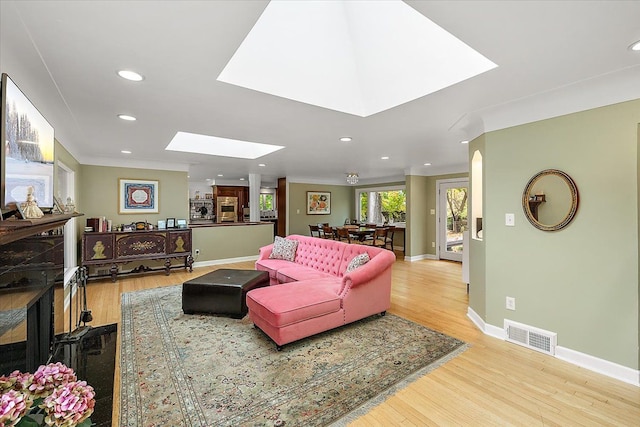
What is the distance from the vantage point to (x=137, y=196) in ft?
19.3

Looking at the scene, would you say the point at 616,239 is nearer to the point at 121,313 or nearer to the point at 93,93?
the point at 93,93

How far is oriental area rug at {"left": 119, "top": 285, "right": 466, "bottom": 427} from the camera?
191 centimetres

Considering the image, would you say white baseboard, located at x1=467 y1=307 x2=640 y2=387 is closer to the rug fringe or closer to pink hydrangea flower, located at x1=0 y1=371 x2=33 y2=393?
the rug fringe

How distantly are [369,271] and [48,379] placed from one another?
2666 mm

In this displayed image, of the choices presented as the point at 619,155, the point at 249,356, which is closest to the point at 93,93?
the point at 249,356

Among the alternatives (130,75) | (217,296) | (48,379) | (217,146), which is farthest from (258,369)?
(217,146)

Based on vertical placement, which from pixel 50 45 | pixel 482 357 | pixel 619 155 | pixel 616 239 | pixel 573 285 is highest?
pixel 50 45

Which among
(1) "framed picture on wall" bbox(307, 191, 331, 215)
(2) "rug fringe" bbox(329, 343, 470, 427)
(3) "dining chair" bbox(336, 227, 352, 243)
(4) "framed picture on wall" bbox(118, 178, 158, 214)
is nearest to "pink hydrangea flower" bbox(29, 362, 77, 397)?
(2) "rug fringe" bbox(329, 343, 470, 427)

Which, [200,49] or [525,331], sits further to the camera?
[525,331]

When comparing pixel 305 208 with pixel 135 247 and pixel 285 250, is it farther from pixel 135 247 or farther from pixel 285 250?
pixel 135 247

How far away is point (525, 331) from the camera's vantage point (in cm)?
285

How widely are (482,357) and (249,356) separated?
6.94 feet

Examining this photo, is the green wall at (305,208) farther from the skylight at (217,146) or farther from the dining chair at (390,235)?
the skylight at (217,146)

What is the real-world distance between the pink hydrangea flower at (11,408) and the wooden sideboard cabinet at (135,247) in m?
4.83
